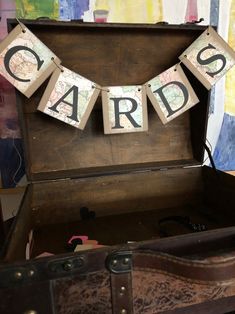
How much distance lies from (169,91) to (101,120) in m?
0.27

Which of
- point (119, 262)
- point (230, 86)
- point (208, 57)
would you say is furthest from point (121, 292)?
point (230, 86)

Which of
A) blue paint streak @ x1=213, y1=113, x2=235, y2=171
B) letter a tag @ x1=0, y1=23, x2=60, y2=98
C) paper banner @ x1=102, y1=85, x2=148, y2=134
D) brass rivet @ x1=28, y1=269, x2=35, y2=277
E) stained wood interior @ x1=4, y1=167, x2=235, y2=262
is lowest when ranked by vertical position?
stained wood interior @ x1=4, y1=167, x2=235, y2=262

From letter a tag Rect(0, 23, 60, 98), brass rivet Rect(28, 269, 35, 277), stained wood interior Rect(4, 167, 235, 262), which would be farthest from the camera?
stained wood interior Rect(4, 167, 235, 262)

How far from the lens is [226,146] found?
4.65 ft

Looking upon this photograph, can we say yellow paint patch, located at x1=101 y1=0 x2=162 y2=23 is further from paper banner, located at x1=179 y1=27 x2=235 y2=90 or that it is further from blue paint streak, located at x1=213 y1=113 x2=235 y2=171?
blue paint streak, located at x1=213 y1=113 x2=235 y2=171

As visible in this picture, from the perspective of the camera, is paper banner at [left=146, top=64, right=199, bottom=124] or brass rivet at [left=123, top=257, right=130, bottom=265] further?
paper banner at [left=146, top=64, right=199, bottom=124]

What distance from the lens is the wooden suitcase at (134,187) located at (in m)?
0.59

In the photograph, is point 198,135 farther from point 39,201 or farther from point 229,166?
point 39,201

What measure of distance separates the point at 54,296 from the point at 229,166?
45.3 inches

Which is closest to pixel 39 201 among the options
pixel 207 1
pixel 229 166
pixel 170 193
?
pixel 170 193

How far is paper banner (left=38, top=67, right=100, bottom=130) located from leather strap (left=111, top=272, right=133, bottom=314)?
51 cm

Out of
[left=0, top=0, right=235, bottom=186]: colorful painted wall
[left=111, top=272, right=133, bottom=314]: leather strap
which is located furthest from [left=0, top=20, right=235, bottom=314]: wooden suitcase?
[left=0, top=0, right=235, bottom=186]: colorful painted wall

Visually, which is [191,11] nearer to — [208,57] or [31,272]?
[208,57]

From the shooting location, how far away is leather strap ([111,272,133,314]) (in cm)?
57
